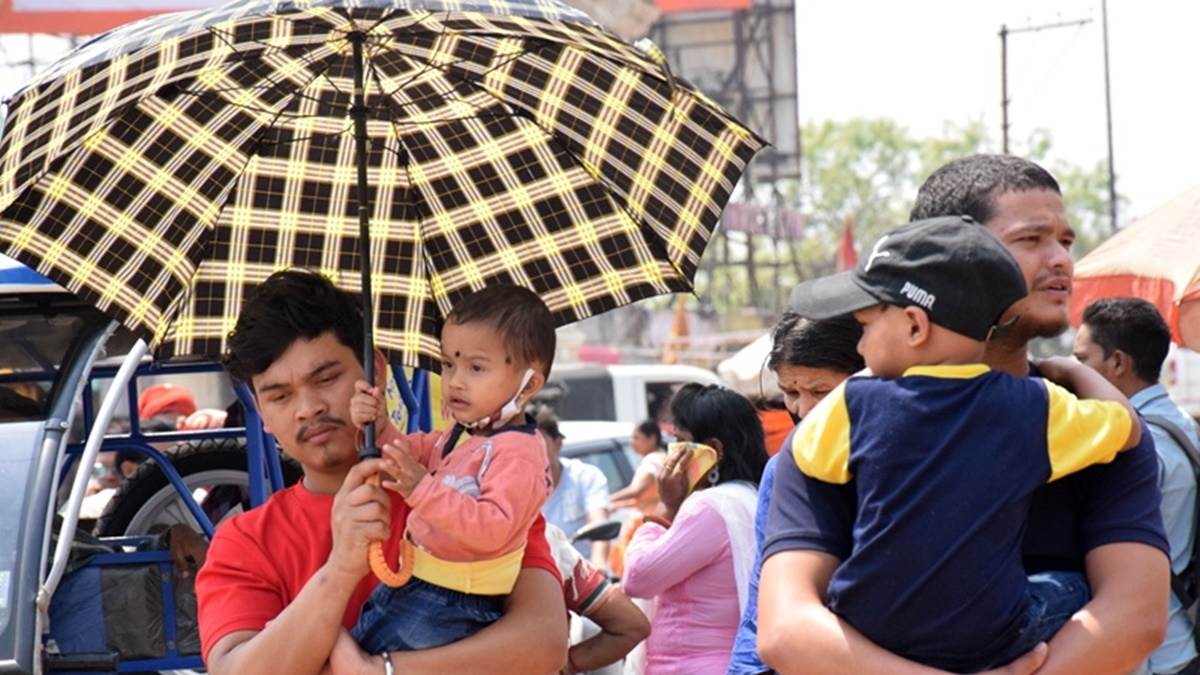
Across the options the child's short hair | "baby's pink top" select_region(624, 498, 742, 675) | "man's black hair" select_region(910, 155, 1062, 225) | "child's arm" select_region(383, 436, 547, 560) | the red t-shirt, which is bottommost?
"baby's pink top" select_region(624, 498, 742, 675)

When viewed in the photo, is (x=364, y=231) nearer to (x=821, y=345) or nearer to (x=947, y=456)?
(x=821, y=345)

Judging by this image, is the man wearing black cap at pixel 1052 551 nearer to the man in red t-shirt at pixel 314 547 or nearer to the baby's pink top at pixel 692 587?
the man in red t-shirt at pixel 314 547

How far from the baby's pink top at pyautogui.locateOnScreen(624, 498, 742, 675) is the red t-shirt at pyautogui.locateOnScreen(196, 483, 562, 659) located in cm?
196

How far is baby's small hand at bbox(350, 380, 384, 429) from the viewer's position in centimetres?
333

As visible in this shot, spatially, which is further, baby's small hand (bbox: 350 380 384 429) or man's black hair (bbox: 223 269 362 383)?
man's black hair (bbox: 223 269 362 383)

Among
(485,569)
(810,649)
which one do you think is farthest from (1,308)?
(810,649)

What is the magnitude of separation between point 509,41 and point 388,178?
1.83 ft

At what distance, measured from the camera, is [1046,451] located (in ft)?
8.83

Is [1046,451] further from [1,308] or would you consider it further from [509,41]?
[1,308]

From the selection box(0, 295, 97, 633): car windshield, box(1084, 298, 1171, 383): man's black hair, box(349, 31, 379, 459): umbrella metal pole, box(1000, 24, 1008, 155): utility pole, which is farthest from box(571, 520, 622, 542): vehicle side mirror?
box(1000, 24, 1008, 155): utility pole

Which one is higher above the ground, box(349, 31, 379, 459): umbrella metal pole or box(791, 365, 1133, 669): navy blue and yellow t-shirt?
box(349, 31, 379, 459): umbrella metal pole

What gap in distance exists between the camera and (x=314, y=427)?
346 centimetres

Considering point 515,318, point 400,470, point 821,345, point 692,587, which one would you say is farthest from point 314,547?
point 692,587

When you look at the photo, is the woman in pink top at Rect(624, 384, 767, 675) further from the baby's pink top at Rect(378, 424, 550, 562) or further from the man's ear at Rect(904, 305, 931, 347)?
the man's ear at Rect(904, 305, 931, 347)
